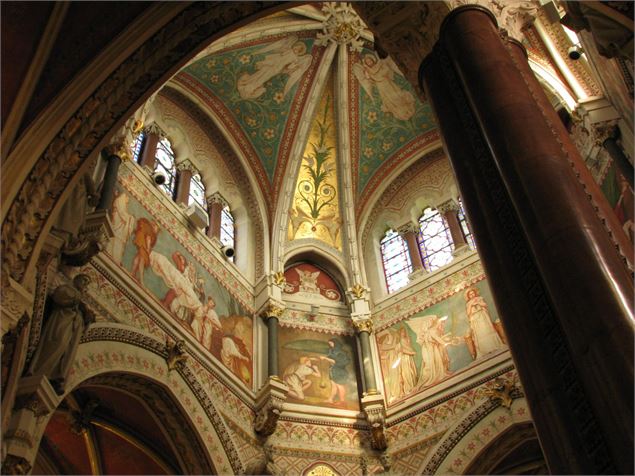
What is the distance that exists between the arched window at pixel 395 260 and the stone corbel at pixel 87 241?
6.39 m

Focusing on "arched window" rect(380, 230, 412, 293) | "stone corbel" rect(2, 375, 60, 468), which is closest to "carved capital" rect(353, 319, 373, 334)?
"arched window" rect(380, 230, 412, 293)

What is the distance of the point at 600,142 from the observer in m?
8.30

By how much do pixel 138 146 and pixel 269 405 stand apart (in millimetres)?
4615

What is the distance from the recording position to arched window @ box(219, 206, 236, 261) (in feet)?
40.5

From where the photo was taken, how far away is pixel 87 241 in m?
7.64

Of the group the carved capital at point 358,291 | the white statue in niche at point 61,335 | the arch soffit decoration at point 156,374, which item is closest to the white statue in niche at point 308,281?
the carved capital at point 358,291

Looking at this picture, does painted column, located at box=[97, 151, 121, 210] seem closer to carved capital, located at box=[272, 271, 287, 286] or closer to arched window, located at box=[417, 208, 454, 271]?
carved capital, located at box=[272, 271, 287, 286]

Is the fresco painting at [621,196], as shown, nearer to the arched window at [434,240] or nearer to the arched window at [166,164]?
the arched window at [434,240]

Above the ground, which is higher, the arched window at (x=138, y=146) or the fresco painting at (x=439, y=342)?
the arched window at (x=138, y=146)

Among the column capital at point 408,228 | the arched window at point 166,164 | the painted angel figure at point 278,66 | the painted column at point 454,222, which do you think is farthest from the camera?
the column capital at point 408,228

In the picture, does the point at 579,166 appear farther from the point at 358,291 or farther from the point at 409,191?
the point at 409,191

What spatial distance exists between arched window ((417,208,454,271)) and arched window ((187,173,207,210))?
417 centimetres

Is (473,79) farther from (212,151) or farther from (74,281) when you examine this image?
(212,151)

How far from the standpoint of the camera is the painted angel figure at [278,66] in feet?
44.1
